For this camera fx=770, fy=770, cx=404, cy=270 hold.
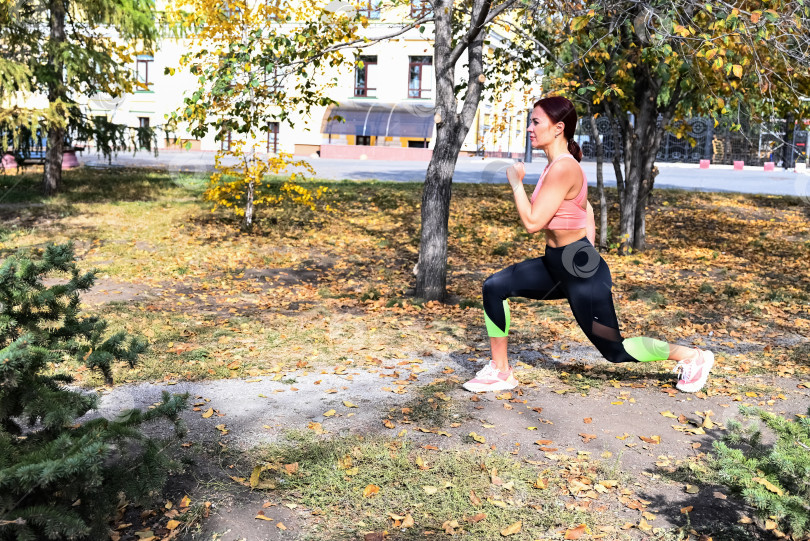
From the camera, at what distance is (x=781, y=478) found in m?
3.22

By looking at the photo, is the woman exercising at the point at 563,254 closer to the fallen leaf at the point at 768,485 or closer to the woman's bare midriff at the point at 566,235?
the woman's bare midriff at the point at 566,235

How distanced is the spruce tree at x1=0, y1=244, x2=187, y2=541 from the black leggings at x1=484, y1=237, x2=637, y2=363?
252 cm

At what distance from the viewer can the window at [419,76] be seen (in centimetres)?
4369

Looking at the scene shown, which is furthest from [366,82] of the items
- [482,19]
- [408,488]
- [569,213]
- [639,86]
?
[408,488]

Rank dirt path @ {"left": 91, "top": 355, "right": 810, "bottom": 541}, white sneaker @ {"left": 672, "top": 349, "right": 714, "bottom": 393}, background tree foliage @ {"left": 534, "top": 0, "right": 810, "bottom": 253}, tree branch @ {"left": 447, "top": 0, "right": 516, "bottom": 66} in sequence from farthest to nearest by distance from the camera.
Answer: background tree foliage @ {"left": 534, "top": 0, "right": 810, "bottom": 253} < tree branch @ {"left": 447, "top": 0, "right": 516, "bottom": 66} < white sneaker @ {"left": 672, "top": 349, "right": 714, "bottom": 393} < dirt path @ {"left": 91, "top": 355, "right": 810, "bottom": 541}

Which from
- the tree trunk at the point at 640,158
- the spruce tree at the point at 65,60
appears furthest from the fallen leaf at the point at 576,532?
the spruce tree at the point at 65,60

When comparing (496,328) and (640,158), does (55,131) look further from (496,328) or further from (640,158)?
(496,328)

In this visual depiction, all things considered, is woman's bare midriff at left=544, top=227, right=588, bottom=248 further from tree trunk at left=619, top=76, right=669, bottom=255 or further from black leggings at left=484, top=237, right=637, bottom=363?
tree trunk at left=619, top=76, right=669, bottom=255

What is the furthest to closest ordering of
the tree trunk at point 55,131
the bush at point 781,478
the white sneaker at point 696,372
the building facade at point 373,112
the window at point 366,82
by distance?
the window at point 366,82 → the building facade at point 373,112 → the tree trunk at point 55,131 → the white sneaker at point 696,372 → the bush at point 781,478

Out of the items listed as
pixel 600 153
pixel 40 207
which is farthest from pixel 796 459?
pixel 40 207

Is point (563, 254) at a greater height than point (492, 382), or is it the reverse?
point (563, 254)

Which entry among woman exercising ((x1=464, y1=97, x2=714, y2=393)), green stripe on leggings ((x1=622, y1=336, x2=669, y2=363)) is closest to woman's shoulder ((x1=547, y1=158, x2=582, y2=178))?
woman exercising ((x1=464, y1=97, x2=714, y2=393))

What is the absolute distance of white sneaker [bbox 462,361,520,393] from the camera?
5.61 m

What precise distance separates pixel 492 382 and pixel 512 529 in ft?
6.83
